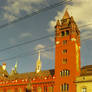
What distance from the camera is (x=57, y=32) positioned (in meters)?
56.3

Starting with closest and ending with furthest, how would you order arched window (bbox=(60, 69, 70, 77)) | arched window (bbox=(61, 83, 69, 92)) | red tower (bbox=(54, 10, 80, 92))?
arched window (bbox=(61, 83, 69, 92)) → red tower (bbox=(54, 10, 80, 92)) → arched window (bbox=(60, 69, 70, 77))

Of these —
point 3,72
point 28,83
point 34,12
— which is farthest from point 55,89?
point 34,12

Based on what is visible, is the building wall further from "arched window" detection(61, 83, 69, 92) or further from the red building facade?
"arched window" detection(61, 83, 69, 92)

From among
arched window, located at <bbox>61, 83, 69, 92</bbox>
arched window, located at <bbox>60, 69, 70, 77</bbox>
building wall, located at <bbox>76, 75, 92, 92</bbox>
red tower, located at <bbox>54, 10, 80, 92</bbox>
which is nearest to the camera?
building wall, located at <bbox>76, 75, 92, 92</bbox>

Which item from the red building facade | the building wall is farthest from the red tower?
the building wall

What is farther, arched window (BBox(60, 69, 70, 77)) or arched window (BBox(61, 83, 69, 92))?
arched window (BBox(60, 69, 70, 77))

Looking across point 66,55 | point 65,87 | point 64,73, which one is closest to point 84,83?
point 65,87

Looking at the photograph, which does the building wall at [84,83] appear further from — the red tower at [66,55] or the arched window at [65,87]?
the arched window at [65,87]

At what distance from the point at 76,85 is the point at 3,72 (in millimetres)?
36684

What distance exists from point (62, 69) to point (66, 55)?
13.8 ft

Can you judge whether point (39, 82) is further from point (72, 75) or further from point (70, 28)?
point (70, 28)

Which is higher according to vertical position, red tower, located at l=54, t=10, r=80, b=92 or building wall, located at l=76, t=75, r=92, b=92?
red tower, located at l=54, t=10, r=80, b=92

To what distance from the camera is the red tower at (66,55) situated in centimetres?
4891

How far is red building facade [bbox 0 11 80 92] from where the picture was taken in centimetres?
4938
